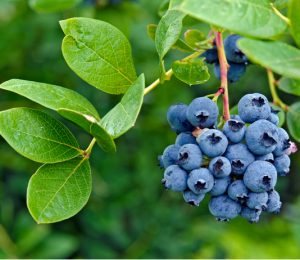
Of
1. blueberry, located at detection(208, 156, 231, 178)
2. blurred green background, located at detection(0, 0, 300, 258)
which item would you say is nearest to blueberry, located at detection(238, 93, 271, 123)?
blueberry, located at detection(208, 156, 231, 178)

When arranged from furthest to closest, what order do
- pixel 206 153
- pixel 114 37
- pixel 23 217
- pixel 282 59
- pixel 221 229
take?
pixel 221 229, pixel 23 217, pixel 114 37, pixel 206 153, pixel 282 59

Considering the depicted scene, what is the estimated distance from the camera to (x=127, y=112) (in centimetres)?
101

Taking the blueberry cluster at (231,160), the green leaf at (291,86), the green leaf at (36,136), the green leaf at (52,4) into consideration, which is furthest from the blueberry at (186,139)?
the green leaf at (52,4)

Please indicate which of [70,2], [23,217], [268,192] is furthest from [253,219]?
[23,217]

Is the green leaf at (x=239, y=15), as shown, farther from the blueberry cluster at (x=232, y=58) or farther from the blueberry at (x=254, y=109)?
the blueberry cluster at (x=232, y=58)

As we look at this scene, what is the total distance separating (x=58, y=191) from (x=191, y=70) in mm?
→ 332

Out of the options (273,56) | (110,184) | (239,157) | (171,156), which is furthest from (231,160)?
(110,184)

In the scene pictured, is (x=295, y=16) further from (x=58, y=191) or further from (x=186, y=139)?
(x=58, y=191)

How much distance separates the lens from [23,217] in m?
2.34

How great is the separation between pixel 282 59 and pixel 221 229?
2.04 meters

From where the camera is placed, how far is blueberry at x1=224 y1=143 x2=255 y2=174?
1.02 meters

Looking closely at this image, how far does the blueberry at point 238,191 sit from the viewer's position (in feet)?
3.35

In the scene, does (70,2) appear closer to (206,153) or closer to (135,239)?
(206,153)

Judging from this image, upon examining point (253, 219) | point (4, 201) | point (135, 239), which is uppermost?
point (253, 219)
